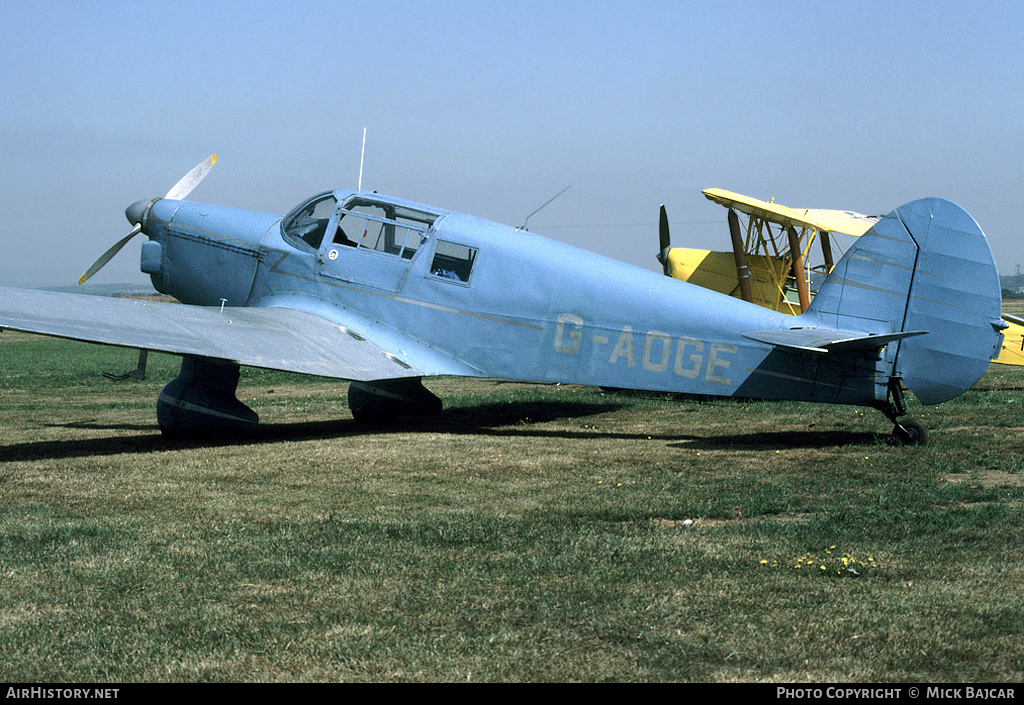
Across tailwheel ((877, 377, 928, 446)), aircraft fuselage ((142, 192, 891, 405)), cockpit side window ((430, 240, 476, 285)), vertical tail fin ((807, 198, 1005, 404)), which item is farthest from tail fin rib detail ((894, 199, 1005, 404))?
cockpit side window ((430, 240, 476, 285))

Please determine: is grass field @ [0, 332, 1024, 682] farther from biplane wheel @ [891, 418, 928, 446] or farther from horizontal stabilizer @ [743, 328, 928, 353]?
horizontal stabilizer @ [743, 328, 928, 353]

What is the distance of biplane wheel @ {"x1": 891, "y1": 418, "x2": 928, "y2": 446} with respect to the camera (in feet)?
28.0

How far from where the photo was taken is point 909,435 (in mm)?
8539

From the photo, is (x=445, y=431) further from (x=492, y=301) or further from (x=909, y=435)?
(x=909, y=435)

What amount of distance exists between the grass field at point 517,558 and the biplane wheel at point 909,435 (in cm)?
17

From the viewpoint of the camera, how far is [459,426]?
11.1 m

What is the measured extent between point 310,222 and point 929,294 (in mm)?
7022

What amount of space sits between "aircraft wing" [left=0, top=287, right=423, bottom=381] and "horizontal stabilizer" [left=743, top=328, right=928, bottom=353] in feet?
12.7

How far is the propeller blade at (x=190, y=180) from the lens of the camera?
1262 cm

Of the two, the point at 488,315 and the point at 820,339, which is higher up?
the point at 820,339

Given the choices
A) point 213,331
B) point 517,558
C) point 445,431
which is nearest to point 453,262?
point 445,431

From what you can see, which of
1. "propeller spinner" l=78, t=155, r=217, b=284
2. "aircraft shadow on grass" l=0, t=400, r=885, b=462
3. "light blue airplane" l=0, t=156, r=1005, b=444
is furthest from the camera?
"propeller spinner" l=78, t=155, r=217, b=284

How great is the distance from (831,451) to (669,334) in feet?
6.55
